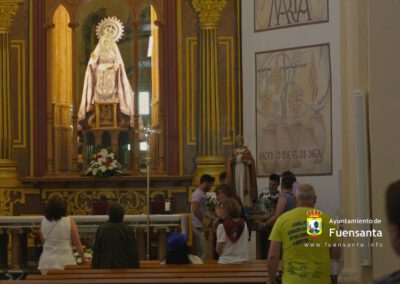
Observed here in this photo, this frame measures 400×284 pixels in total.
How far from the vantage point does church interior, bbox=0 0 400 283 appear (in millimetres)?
16375

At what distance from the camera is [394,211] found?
319 centimetres

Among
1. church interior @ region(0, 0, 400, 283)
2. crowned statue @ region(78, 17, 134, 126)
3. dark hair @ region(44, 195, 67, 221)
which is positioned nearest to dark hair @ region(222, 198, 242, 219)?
dark hair @ region(44, 195, 67, 221)

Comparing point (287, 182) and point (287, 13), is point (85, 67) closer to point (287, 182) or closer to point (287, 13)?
point (287, 13)

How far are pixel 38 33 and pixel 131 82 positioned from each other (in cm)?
212

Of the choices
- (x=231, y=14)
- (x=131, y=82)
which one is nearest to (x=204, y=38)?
(x=231, y=14)

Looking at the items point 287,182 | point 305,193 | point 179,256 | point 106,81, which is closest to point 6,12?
point 106,81

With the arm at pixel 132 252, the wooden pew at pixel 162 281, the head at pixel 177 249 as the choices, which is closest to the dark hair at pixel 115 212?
the arm at pixel 132 252

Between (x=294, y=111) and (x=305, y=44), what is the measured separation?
1.20 m

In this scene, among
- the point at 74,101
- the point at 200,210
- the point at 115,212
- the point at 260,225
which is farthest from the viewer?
the point at 74,101

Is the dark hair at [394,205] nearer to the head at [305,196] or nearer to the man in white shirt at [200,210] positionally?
the head at [305,196]

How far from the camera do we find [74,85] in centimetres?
1856

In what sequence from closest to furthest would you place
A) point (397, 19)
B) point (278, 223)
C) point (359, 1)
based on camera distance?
point (278, 223)
point (397, 19)
point (359, 1)

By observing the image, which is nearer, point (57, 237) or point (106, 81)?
point (57, 237)

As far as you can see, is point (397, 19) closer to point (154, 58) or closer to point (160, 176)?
point (160, 176)
